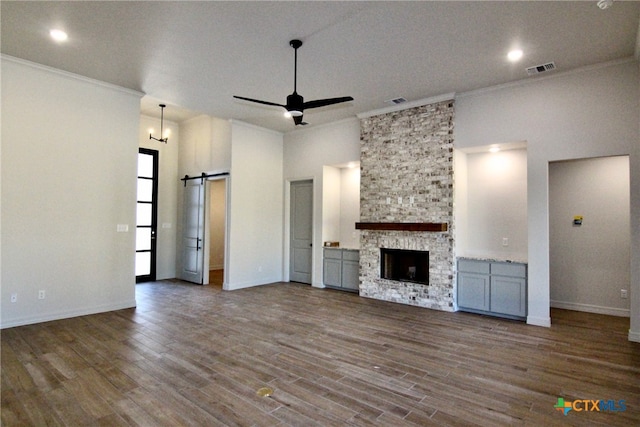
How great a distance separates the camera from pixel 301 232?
797 cm

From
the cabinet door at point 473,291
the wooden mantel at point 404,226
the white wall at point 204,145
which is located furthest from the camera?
the white wall at point 204,145

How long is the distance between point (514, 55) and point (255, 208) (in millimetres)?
5359

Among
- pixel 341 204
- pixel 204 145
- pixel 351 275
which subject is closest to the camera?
pixel 351 275

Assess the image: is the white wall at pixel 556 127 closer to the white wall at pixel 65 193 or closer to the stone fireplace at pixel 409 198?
the stone fireplace at pixel 409 198

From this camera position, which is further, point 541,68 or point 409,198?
point 409,198

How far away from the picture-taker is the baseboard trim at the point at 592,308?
17.0 feet

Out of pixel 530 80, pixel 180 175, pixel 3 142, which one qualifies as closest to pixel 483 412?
pixel 530 80

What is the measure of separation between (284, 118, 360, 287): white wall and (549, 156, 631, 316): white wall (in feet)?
11.8

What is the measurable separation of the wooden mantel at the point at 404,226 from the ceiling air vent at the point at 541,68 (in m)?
2.40

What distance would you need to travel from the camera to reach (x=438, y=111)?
18.9 feet

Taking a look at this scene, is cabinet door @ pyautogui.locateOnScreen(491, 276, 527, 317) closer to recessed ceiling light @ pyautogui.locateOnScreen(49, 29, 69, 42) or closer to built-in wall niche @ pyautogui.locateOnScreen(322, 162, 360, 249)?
built-in wall niche @ pyautogui.locateOnScreen(322, 162, 360, 249)

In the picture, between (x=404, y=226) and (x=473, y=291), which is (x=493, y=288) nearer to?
(x=473, y=291)

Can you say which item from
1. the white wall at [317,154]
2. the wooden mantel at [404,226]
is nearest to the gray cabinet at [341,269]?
the white wall at [317,154]

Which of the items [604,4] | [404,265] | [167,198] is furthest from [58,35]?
[404,265]
